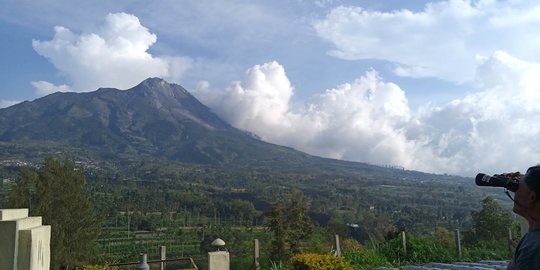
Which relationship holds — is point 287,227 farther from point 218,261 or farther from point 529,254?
point 529,254

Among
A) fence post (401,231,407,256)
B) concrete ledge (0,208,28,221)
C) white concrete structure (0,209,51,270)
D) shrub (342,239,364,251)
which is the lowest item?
shrub (342,239,364,251)

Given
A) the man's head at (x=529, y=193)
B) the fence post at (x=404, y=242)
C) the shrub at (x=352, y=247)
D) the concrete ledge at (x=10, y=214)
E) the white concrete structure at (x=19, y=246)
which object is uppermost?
the man's head at (x=529, y=193)

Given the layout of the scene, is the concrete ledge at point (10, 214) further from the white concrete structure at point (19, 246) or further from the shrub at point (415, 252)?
the shrub at point (415, 252)

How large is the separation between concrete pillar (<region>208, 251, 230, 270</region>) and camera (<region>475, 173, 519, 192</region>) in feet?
20.7

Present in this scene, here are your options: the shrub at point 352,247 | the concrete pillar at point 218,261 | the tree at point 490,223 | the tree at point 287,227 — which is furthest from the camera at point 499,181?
the tree at point 490,223

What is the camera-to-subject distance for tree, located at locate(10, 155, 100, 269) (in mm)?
23312

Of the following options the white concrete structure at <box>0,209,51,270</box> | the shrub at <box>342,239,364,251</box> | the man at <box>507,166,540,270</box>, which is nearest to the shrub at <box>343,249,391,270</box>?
the shrub at <box>342,239,364,251</box>

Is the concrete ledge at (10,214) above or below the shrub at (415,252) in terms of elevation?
above

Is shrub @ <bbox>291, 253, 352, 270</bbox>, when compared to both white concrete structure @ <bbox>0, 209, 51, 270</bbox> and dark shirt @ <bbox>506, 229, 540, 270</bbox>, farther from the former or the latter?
dark shirt @ <bbox>506, 229, 540, 270</bbox>

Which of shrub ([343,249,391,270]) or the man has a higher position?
the man

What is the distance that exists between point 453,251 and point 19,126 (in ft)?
673

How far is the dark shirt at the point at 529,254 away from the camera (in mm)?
2145

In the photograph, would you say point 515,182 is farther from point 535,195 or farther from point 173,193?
point 173,193

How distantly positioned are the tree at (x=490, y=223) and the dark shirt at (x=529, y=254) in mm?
22616
